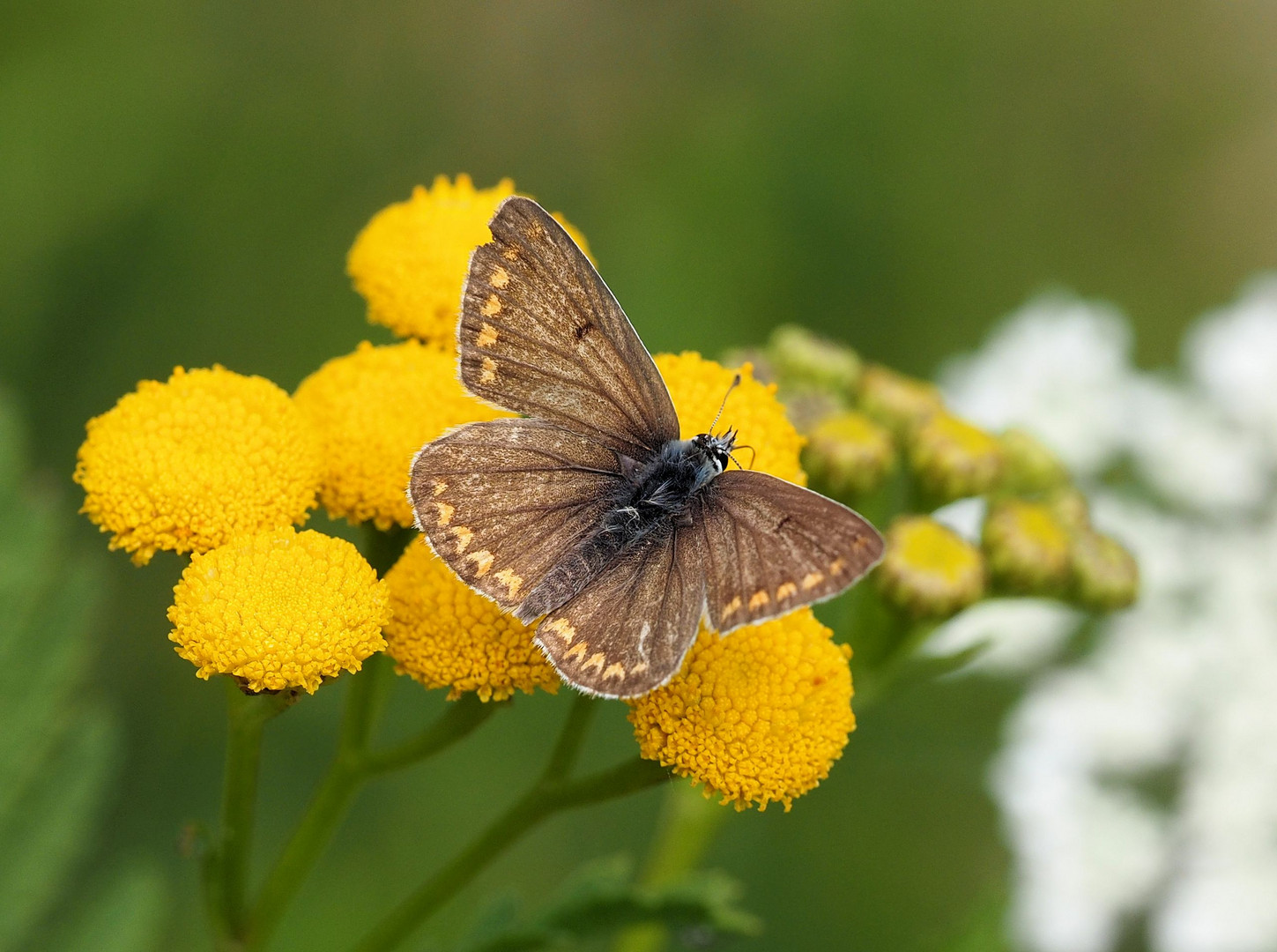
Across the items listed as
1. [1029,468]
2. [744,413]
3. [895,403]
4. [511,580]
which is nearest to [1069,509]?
[1029,468]

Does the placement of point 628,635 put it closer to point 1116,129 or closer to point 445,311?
point 445,311

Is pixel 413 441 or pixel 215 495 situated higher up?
pixel 413 441

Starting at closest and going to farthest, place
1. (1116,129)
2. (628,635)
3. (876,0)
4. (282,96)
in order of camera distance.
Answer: (628,635)
(282,96)
(876,0)
(1116,129)

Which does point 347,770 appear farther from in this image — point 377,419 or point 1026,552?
point 1026,552

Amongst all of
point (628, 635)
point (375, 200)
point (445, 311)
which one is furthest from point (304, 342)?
point (628, 635)

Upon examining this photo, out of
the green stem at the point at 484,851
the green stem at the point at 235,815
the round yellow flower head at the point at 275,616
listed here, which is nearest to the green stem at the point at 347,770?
the green stem at the point at 235,815

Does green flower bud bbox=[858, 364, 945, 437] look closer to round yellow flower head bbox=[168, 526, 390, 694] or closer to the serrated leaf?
round yellow flower head bbox=[168, 526, 390, 694]

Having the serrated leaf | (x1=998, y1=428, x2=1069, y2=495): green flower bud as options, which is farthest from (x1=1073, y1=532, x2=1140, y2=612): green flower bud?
the serrated leaf
